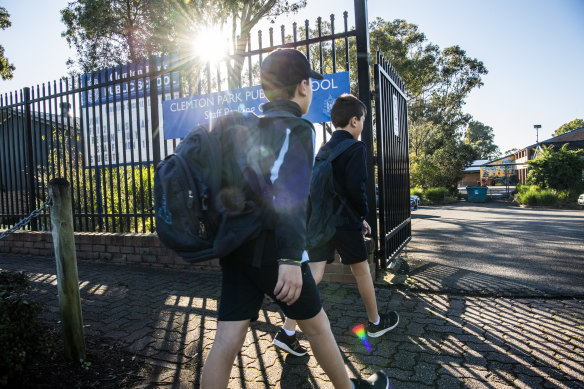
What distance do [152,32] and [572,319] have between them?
14808 millimetres

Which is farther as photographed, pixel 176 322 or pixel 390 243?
pixel 390 243

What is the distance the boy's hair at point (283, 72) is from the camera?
170 centimetres

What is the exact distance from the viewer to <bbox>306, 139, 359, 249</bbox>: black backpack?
2.66m

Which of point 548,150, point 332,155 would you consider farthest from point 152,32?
point 548,150

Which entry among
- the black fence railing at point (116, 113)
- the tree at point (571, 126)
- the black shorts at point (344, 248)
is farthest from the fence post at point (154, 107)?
the tree at point (571, 126)

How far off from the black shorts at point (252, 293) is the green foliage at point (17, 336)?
1.34 meters

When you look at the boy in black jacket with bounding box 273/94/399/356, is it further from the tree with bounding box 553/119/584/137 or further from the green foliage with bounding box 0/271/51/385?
the tree with bounding box 553/119/584/137

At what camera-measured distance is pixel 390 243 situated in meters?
4.78

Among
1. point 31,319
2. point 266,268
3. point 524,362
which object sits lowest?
point 524,362

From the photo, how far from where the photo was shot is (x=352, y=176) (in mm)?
2621

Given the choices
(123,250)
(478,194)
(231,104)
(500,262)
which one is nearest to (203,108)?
(231,104)

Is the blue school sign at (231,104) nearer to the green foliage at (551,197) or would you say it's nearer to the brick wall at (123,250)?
the brick wall at (123,250)

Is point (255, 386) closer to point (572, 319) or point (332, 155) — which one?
point (332, 155)

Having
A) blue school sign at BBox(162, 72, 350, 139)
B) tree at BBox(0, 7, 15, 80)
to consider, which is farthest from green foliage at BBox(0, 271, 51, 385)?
tree at BBox(0, 7, 15, 80)
